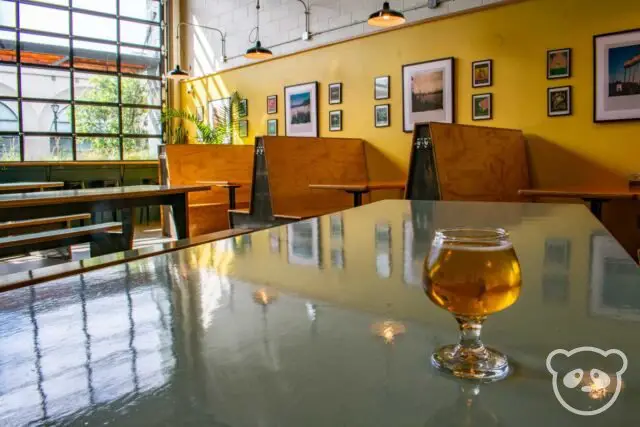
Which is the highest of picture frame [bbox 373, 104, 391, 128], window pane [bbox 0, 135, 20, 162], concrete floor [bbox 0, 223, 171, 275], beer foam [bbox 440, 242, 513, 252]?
picture frame [bbox 373, 104, 391, 128]

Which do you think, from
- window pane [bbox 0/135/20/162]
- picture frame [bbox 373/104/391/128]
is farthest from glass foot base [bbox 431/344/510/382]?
window pane [bbox 0/135/20/162]

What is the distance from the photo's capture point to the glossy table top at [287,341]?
16.5 inches

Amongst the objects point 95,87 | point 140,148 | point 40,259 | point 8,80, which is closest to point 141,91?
point 95,87

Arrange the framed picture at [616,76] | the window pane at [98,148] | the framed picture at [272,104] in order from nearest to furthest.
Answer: the framed picture at [616,76] → the framed picture at [272,104] → the window pane at [98,148]

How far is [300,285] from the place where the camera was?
2.74 feet

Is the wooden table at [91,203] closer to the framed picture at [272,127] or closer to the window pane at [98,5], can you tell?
the framed picture at [272,127]

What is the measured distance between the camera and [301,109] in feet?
25.7

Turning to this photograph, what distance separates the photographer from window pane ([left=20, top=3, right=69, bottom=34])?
903cm

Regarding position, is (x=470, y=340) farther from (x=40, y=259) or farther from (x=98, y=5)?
(x=98, y=5)

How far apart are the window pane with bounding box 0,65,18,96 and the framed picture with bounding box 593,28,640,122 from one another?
8.66m

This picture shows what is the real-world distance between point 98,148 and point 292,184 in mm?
5769

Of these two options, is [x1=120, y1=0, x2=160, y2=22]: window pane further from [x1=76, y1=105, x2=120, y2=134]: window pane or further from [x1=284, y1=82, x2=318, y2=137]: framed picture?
[x1=284, y1=82, x2=318, y2=137]: framed picture

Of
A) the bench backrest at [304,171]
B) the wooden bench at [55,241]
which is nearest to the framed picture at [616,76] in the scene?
the bench backrest at [304,171]

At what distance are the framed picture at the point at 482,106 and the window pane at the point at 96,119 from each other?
677 cm
